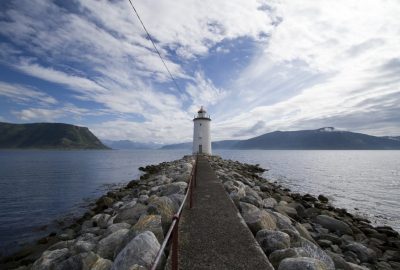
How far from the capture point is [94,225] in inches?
352

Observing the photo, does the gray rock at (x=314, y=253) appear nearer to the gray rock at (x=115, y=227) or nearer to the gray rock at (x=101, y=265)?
the gray rock at (x=101, y=265)

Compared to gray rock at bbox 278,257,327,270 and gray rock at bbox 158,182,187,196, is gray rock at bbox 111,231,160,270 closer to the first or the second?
gray rock at bbox 278,257,327,270

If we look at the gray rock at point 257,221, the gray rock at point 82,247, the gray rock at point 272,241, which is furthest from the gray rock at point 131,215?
the gray rock at point 272,241

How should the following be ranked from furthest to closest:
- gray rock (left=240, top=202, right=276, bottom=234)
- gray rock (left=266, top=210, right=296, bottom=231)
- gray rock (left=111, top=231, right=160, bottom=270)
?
gray rock (left=266, top=210, right=296, bottom=231) → gray rock (left=240, top=202, right=276, bottom=234) → gray rock (left=111, top=231, right=160, bottom=270)

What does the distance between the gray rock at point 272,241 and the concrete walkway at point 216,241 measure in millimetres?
274

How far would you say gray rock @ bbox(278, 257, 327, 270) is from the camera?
4.01m

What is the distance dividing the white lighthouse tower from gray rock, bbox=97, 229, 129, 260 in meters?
29.5

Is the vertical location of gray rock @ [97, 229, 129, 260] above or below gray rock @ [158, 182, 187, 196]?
below

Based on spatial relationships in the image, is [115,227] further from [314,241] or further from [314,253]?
[314,241]

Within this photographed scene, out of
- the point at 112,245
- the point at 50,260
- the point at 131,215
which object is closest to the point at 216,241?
the point at 112,245

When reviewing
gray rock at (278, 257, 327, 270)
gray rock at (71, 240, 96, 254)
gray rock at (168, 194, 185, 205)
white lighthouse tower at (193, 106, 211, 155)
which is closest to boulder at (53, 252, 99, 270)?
gray rock at (71, 240, 96, 254)

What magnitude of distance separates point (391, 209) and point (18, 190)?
83.2ft

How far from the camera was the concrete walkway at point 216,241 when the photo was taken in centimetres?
427

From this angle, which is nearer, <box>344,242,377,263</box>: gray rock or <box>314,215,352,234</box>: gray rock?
<box>344,242,377,263</box>: gray rock
